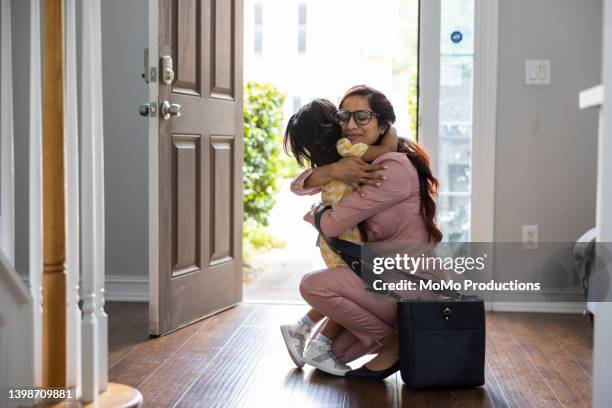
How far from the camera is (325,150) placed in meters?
2.69

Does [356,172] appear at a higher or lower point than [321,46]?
lower

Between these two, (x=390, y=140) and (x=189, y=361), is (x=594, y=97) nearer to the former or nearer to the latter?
(x=390, y=140)

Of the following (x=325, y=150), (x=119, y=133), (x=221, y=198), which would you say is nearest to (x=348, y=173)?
(x=325, y=150)

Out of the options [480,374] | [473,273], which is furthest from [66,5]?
[473,273]

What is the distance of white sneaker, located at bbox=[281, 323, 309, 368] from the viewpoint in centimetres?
274

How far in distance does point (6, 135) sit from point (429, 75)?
2342mm

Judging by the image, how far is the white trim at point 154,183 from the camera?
3139mm

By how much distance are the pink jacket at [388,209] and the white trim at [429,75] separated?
1330mm

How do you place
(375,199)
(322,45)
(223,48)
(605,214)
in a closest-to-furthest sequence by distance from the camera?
(605,214), (375,199), (223,48), (322,45)

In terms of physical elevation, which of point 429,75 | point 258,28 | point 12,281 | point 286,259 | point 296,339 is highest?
point 258,28

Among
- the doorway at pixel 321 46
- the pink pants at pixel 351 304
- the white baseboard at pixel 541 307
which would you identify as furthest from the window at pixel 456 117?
the doorway at pixel 321 46

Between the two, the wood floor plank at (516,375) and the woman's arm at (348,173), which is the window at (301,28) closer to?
the wood floor plank at (516,375)

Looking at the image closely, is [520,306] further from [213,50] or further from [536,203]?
[213,50]

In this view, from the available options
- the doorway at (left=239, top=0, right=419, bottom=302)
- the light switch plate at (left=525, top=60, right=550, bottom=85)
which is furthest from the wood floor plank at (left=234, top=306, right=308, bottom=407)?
the doorway at (left=239, top=0, right=419, bottom=302)
